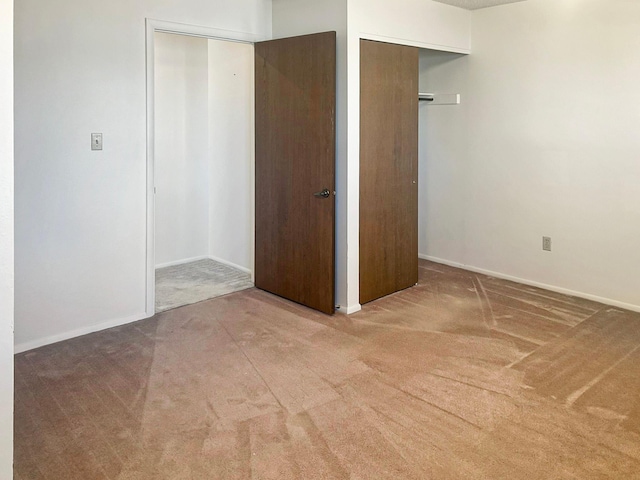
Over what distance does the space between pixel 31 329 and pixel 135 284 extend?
2.33 feet

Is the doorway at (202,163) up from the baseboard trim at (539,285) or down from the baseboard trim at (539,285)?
up

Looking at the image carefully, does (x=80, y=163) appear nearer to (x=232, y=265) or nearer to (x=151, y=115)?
(x=151, y=115)

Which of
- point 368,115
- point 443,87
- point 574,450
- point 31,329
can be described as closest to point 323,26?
point 368,115

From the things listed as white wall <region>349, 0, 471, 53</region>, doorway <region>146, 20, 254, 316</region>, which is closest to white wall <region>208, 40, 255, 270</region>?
doorway <region>146, 20, 254, 316</region>

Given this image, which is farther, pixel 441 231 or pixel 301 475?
pixel 441 231

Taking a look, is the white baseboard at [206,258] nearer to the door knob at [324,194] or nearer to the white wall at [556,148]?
the door knob at [324,194]

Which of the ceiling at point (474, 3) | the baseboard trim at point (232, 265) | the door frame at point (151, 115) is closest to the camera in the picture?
the door frame at point (151, 115)

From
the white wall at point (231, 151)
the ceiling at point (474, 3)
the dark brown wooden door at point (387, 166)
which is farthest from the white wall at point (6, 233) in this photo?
the ceiling at point (474, 3)

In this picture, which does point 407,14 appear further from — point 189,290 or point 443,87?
point 189,290

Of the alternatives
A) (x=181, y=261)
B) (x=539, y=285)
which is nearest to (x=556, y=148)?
(x=539, y=285)

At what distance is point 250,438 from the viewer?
2182 mm

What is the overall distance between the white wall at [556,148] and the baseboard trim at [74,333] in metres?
3.21

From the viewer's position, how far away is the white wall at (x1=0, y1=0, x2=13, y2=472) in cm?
130

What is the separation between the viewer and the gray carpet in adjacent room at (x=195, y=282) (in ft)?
13.6
